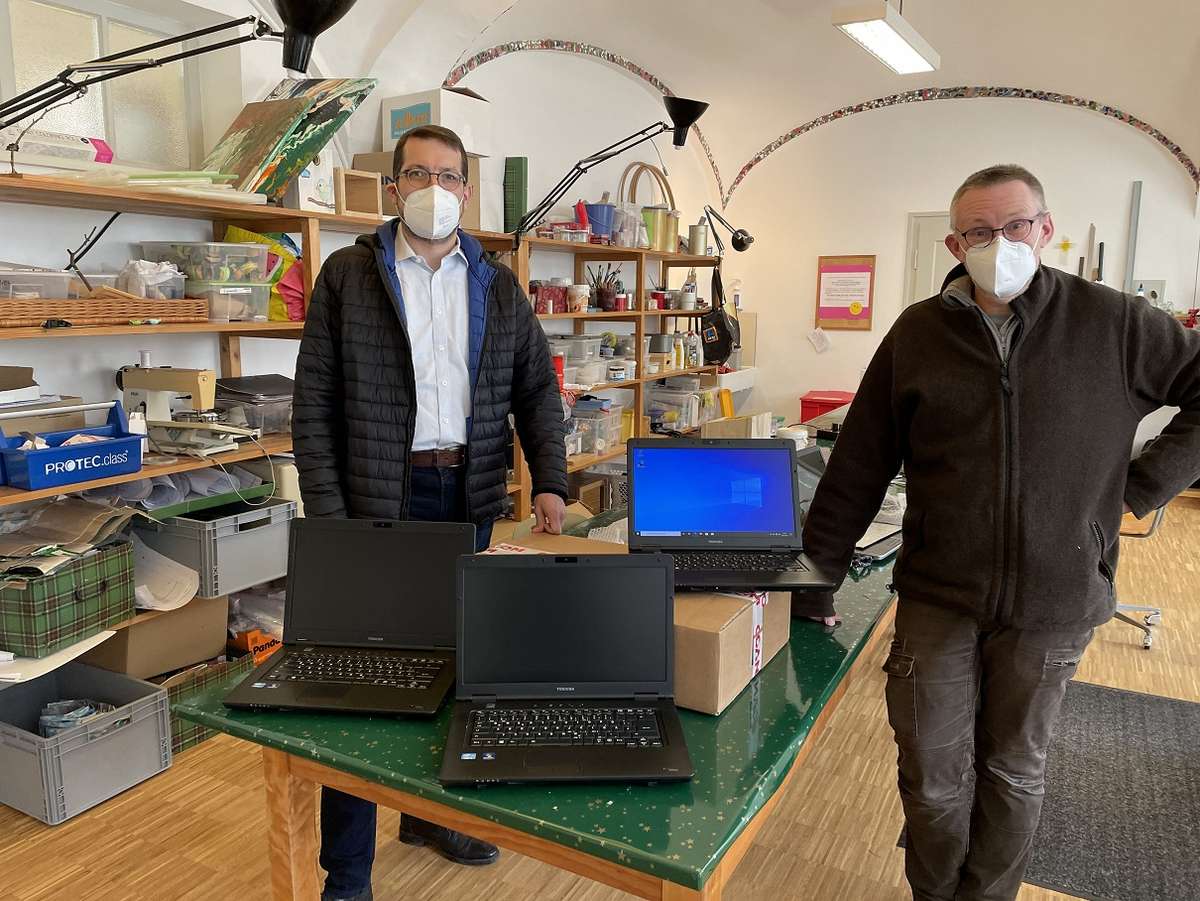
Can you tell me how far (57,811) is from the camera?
227cm

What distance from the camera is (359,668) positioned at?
54.1 inches

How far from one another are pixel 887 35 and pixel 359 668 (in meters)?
4.42

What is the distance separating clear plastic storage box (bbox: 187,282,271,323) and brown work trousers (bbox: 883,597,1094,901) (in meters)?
2.14

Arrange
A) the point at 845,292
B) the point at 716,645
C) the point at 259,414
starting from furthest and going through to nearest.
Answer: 1. the point at 845,292
2. the point at 259,414
3. the point at 716,645

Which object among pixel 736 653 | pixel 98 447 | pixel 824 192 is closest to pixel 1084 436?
pixel 736 653

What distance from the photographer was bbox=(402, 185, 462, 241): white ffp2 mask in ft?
5.96

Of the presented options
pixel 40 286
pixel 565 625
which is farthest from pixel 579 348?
pixel 565 625

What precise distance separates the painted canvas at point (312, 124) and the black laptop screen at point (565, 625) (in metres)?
1.89

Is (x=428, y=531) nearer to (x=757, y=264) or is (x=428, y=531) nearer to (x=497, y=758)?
(x=497, y=758)

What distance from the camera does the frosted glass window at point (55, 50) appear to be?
99.3 inches

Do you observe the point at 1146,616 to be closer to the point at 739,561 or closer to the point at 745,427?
the point at 745,427

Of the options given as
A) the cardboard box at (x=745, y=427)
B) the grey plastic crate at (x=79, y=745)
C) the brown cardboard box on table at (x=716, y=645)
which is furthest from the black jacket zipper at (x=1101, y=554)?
the grey plastic crate at (x=79, y=745)

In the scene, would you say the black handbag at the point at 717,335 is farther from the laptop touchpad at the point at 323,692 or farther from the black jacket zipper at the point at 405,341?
the laptop touchpad at the point at 323,692

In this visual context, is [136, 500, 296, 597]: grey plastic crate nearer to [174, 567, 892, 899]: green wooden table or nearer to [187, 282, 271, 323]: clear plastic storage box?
[187, 282, 271, 323]: clear plastic storage box
